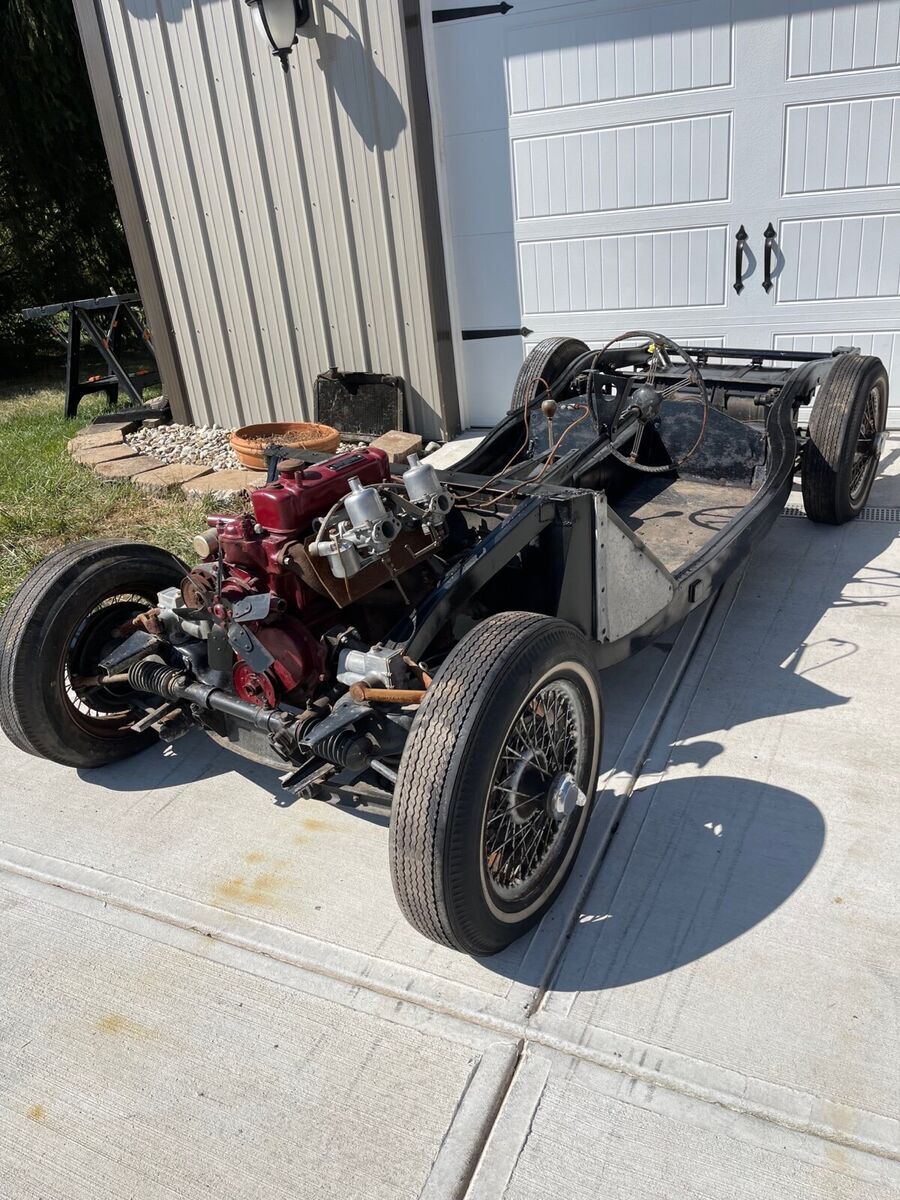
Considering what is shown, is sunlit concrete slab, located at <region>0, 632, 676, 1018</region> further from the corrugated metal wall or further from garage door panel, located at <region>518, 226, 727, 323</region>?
the corrugated metal wall

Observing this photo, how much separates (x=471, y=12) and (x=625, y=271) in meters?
1.99

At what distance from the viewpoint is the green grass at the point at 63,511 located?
5719 mm

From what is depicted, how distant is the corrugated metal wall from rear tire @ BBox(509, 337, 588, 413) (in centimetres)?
171

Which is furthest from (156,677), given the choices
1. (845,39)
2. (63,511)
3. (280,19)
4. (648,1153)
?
(845,39)

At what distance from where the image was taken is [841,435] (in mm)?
4637

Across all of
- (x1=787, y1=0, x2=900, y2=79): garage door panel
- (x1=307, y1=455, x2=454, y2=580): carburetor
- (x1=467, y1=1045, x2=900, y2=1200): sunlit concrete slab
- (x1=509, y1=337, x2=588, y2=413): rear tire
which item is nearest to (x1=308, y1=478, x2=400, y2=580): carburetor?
(x1=307, y1=455, x2=454, y2=580): carburetor

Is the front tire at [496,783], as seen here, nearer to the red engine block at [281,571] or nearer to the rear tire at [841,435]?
the red engine block at [281,571]

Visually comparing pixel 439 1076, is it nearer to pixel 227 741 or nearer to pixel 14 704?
pixel 227 741

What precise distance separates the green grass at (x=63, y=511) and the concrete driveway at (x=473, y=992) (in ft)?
7.75

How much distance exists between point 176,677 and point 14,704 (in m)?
0.62

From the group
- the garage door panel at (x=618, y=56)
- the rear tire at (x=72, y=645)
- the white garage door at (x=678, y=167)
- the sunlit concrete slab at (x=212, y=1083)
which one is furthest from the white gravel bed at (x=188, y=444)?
the sunlit concrete slab at (x=212, y=1083)

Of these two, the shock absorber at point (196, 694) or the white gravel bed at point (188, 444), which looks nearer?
the shock absorber at point (196, 694)

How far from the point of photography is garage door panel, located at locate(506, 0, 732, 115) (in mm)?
5812

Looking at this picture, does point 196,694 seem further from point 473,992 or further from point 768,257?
point 768,257
